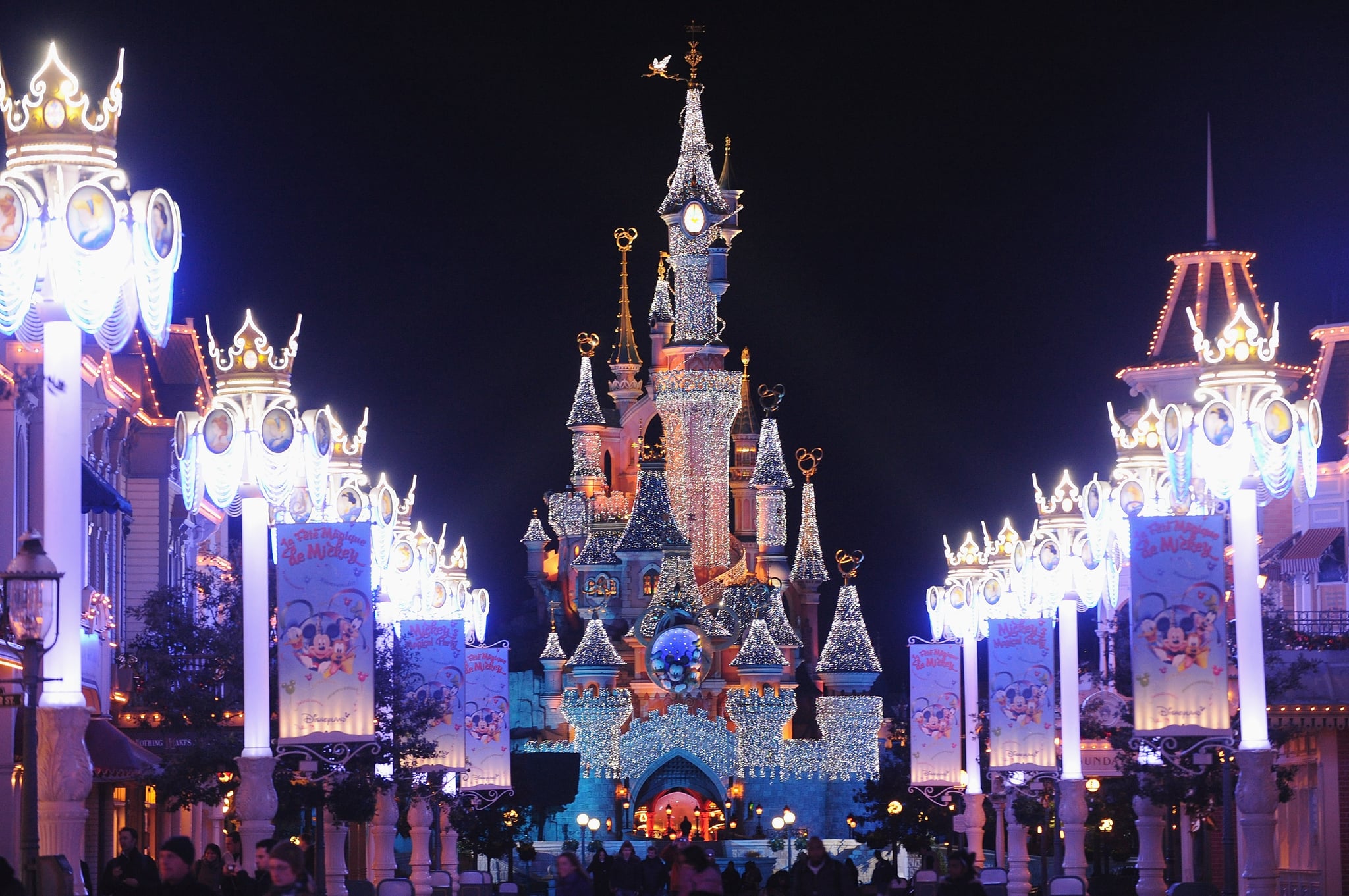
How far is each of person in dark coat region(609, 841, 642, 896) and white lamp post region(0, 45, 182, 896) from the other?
2047 cm

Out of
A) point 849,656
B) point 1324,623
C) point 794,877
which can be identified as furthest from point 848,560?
point 794,877

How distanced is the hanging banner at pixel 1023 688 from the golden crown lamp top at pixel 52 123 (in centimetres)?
2209

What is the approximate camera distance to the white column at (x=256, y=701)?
2633 cm

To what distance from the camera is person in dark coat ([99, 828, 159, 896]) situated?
17.1 meters

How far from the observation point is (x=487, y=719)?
4225cm

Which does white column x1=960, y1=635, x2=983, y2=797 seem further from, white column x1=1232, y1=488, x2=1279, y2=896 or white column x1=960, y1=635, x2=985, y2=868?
white column x1=1232, y1=488, x2=1279, y2=896

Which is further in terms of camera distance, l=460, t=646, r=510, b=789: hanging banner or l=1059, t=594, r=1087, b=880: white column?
l=460, t=646, r=510, b=789: hanging banner

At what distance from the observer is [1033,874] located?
6112 cm

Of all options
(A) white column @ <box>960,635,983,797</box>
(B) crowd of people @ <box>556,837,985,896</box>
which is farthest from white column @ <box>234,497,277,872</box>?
(A) white column @ <box>960,635,983,797</box>

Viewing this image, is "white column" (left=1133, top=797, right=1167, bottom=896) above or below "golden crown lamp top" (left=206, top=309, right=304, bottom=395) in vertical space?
below

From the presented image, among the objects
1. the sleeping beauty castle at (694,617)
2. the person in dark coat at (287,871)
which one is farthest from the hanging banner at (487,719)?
the sleeping beauty castle at (694,617)

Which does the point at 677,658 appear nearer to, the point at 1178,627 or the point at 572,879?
the point at 1178,627

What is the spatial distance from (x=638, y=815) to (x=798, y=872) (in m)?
65.0

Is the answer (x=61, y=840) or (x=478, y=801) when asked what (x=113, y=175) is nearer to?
(x=61, y=840)
